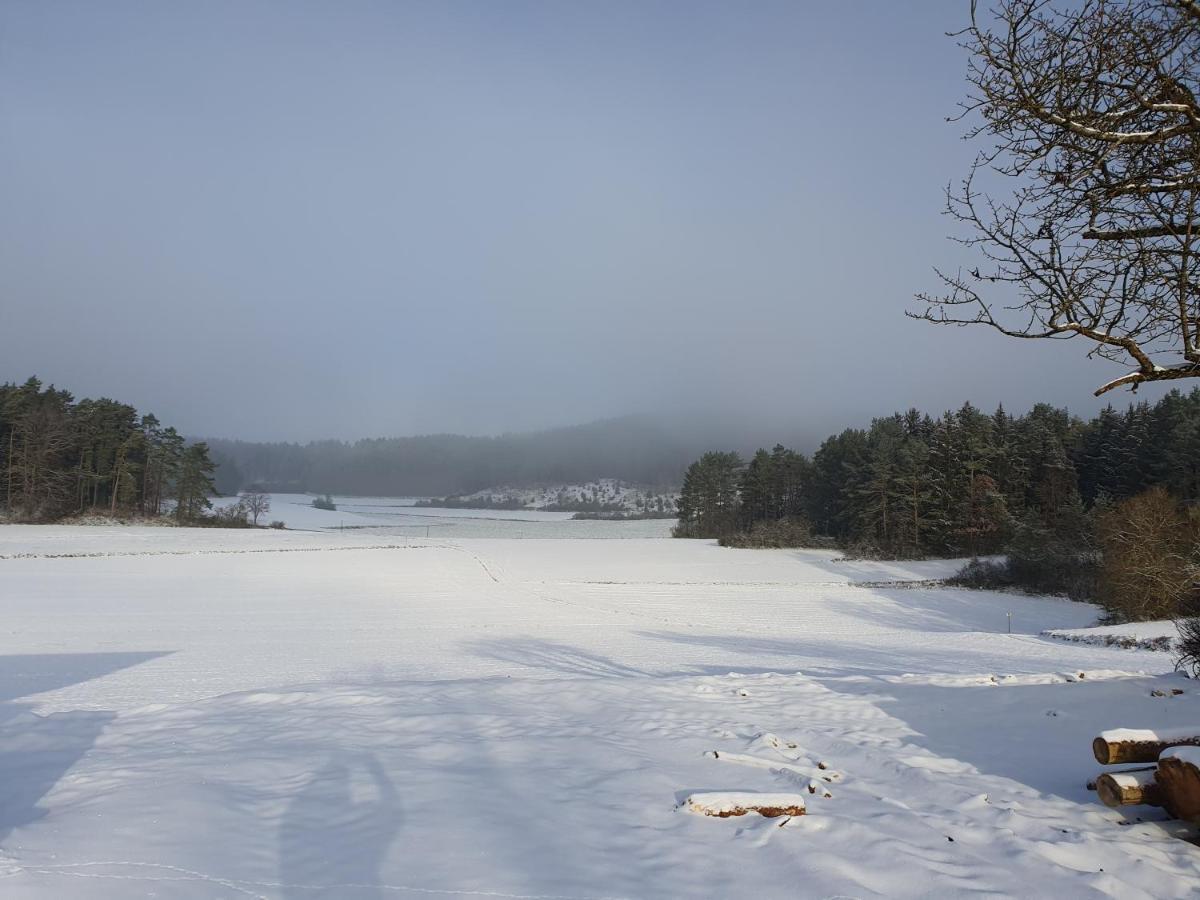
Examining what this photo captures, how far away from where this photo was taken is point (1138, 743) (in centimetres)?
450

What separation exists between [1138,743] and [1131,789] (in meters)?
0.45

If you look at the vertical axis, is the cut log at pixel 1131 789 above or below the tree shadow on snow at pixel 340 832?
above

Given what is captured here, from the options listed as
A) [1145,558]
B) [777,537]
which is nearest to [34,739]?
[1145,558]

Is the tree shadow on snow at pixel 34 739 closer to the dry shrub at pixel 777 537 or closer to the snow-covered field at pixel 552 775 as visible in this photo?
the snow-covered field at pixel 552 775

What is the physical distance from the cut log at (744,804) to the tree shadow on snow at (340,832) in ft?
6.29

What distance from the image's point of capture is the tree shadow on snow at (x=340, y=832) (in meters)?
3.25

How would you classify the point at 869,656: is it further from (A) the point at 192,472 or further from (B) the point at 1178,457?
(A) the point at 192,472

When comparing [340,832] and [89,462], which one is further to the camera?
[89,462]

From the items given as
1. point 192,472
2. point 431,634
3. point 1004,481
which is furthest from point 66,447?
point 1004,481

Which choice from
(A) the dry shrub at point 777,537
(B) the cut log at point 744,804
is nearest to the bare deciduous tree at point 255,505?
(A) the dry shrub at point 777,537

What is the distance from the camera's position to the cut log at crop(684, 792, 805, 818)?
4.24 meters

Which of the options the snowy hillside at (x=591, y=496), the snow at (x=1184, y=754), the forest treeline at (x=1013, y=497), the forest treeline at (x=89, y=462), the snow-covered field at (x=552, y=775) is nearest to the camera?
the snow-covered field at (x=552, y=775)

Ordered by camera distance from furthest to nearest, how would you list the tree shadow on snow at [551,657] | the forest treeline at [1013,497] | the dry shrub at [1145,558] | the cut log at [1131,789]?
1. the forest treeline at [1013,497]
2. the dry shrub at [1145,558]
3. the tree shadow on snow at [551,657]
4. the cut log at [1131,789]

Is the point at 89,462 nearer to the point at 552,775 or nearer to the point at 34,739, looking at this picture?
the point at 34,739
